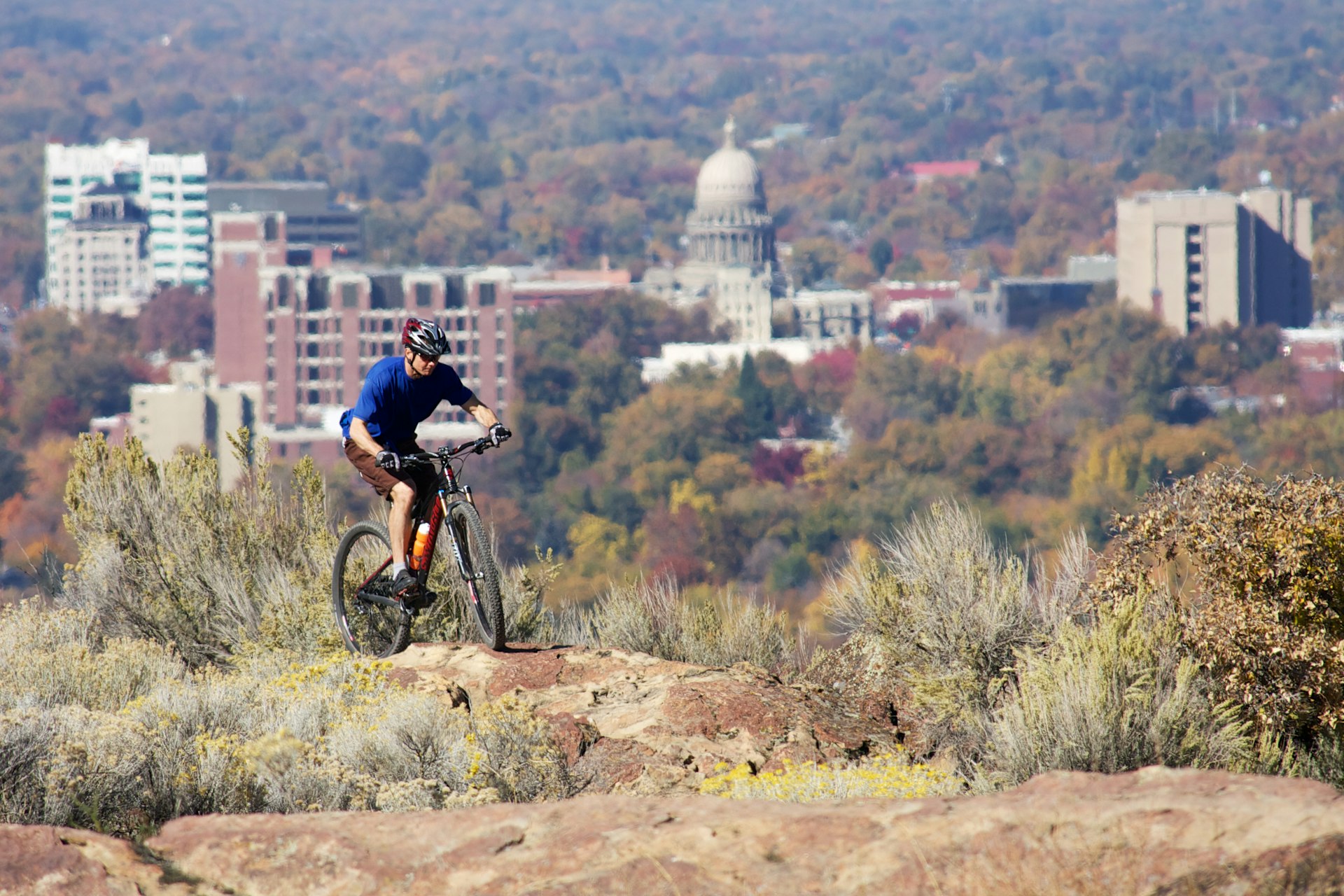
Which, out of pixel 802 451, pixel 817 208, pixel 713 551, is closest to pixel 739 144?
pixel 817 208

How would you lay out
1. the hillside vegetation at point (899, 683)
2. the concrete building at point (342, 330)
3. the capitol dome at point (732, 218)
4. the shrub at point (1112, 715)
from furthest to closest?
the capitol dome at point (732, 218), the concrete building at point (342, 330), the shrub at point (1112, 715), the hillside vegetation at point (899, 683)

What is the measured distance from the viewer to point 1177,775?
3.73 meters

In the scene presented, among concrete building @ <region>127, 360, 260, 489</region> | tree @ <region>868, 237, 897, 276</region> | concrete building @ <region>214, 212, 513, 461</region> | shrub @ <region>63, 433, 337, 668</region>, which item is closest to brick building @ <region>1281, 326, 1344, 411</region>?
concrete building @ <region>214, 212, 513, 461</region>

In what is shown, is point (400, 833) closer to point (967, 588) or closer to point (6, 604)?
point (967, 588)

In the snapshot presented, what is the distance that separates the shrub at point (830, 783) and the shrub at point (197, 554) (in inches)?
86.9

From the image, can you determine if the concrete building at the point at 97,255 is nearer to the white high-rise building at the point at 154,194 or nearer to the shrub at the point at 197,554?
the white high-rise building at the point at 154,194

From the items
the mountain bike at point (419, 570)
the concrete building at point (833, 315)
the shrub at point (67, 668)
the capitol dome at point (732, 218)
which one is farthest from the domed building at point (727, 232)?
the shrub at point (67, 668)

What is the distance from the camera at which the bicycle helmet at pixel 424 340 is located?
587 centimetres

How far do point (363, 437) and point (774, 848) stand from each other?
2.64 m

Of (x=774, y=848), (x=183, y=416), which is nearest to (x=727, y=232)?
(x=183, y=416)

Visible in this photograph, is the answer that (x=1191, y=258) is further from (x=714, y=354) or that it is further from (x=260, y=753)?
(x=260, y=753)

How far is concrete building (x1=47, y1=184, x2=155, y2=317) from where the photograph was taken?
126750 millimetres

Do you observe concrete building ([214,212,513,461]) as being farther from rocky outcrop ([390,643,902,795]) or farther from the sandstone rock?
the sandstone rock

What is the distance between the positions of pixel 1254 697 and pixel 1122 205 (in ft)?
349
